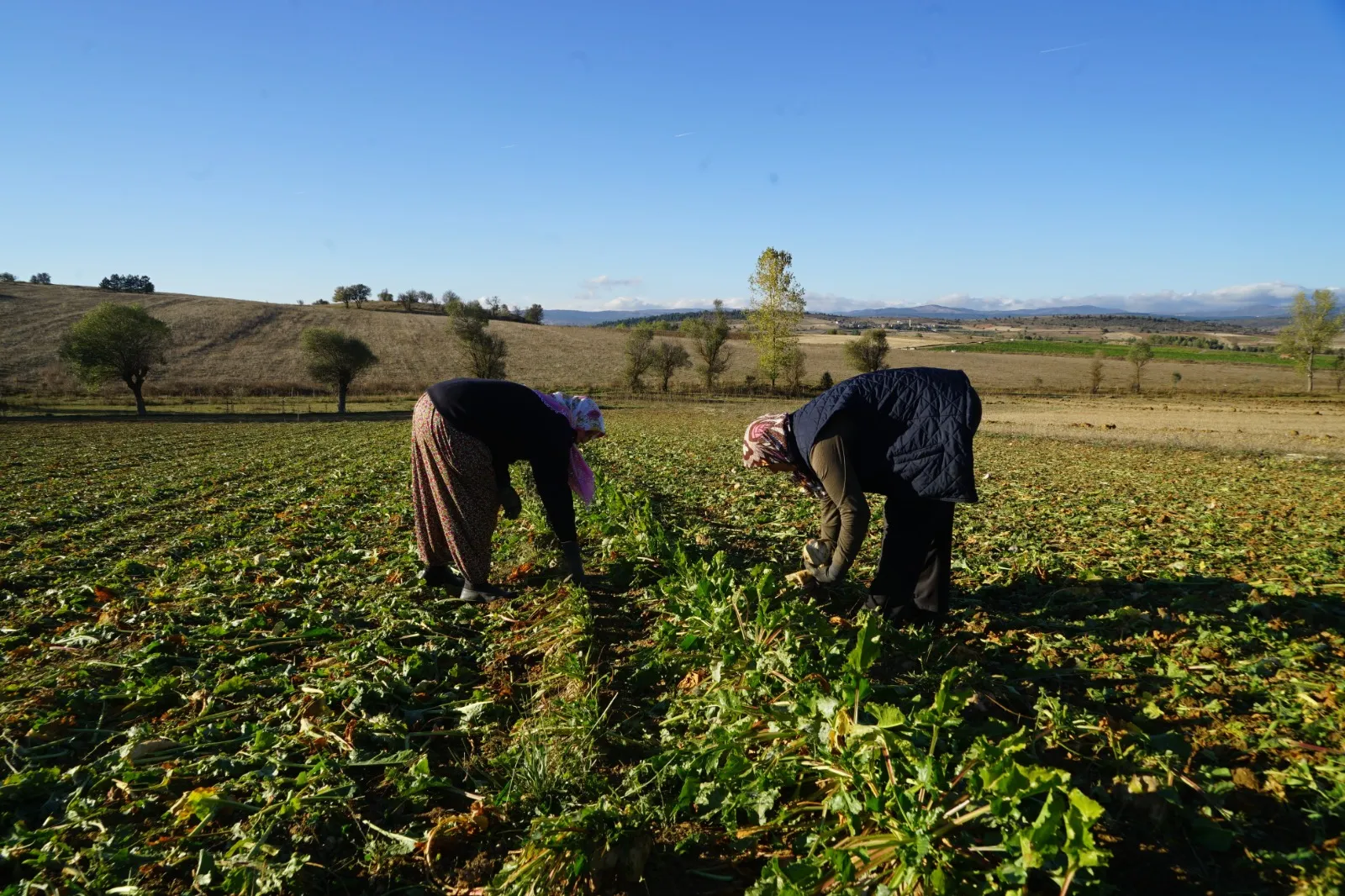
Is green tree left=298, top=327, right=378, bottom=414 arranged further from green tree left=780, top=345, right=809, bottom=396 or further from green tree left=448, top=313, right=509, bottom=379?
green tree left=780, top=345, right=809, bottom=396

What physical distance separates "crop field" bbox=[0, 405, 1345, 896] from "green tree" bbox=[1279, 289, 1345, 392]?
57206 mm

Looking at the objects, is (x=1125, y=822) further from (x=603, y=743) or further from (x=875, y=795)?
(x=603, y=743)

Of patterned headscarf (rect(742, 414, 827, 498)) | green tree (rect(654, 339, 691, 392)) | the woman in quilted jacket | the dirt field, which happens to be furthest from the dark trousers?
green tree (rect(654, 339, 691, 392))

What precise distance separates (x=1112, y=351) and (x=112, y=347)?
105884mm

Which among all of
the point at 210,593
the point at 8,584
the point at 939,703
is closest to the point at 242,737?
the point at 210,593

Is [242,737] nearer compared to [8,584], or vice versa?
[242,737]

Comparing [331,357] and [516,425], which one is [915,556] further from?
[331,357]

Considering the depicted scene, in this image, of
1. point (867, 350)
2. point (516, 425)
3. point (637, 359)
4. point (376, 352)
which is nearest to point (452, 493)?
point (516, 425)

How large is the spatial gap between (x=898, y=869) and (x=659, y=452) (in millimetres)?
15765

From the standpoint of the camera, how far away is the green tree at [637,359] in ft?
173

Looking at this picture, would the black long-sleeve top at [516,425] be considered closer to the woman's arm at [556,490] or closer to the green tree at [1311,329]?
the woman's arm at [556,490]

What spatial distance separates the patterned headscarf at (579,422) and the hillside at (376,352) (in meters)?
49.1

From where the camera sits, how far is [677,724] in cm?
367

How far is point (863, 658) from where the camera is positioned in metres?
2.99
